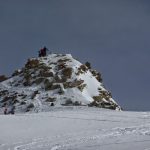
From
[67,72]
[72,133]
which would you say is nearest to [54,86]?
[67,72]

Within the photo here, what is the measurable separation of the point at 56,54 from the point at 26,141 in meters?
65.0

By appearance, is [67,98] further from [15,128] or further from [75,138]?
[75,138]

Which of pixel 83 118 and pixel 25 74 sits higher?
pixel 25 74

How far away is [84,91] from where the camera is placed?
7512 centimetres

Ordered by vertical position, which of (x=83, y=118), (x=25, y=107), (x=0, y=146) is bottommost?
(x=0, y=146)

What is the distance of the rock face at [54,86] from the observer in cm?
6919

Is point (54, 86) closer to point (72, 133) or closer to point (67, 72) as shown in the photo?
point (67, 72)

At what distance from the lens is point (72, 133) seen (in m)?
25.4

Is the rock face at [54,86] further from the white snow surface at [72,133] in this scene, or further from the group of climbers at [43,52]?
the white snow surface at [72,133]

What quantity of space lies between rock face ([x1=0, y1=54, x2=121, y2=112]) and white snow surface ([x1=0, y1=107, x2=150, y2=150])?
32.3 meters

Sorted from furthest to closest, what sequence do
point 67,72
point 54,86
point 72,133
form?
point 67,72 → point 54,86 → point 72,133

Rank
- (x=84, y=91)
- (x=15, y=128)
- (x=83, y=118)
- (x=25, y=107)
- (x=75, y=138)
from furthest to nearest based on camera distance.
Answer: (x=84, y=91) < (x=25, y=107) < (x=83, y=118) < (x=15, y=128) < (x=75, y=138)

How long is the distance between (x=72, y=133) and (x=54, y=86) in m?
51.2

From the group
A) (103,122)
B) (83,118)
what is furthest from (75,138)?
(83,118)
